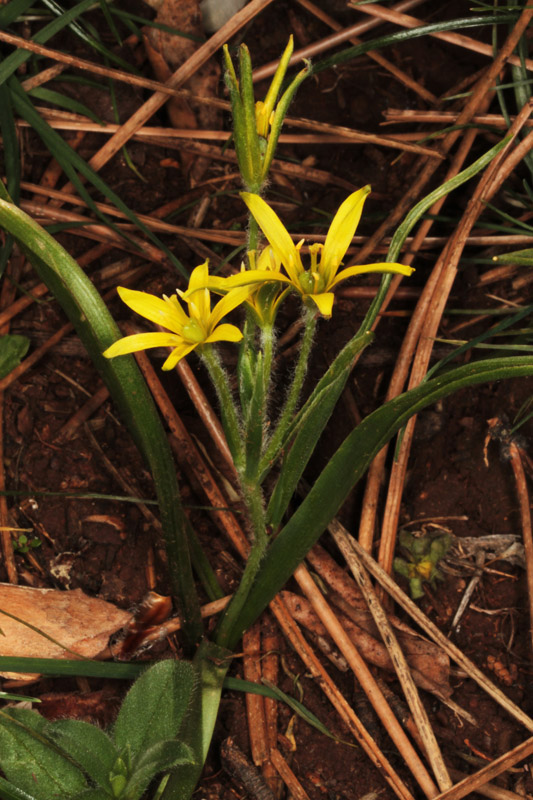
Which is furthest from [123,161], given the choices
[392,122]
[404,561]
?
[404,561]

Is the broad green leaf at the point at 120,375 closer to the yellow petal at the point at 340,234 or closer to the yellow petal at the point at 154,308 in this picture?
the yellow petal at the point at 154,308

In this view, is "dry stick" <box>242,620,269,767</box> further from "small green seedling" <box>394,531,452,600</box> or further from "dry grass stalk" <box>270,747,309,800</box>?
"small green seedling" <box>394,531,452,600</box>

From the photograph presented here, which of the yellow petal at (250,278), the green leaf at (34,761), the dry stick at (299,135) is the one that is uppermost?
the dry stick at (299,135)

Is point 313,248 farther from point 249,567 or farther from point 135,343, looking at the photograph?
point 249,567

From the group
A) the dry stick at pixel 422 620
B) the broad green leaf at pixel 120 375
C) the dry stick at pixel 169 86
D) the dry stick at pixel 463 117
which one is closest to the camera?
the broad green leaf at pixel 120 375

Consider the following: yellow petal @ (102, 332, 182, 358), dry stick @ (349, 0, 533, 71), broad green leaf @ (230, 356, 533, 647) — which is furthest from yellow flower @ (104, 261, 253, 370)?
dry stick @ (349, 0, 533, 71)

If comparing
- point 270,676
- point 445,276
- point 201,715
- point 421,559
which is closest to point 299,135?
point 445,276

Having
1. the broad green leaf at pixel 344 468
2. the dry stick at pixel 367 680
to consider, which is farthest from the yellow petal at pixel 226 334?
the dry stick at pixel 367 680
